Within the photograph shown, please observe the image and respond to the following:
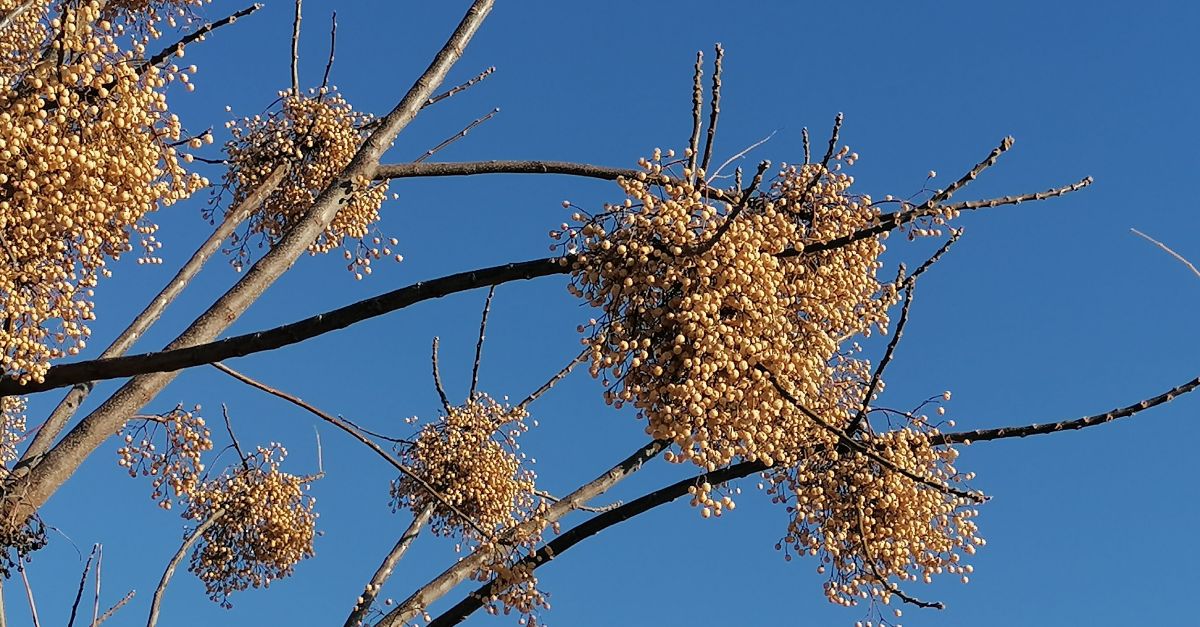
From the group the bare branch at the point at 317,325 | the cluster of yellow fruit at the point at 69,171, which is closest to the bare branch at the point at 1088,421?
the bare branch at the point at 317,325

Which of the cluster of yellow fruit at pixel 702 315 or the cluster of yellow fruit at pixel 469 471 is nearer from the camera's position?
the cluster of yellow fruit at pixel 702 315

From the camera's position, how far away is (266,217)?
23.3 ft

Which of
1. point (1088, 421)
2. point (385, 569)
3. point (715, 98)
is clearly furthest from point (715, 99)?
point (385, 569)

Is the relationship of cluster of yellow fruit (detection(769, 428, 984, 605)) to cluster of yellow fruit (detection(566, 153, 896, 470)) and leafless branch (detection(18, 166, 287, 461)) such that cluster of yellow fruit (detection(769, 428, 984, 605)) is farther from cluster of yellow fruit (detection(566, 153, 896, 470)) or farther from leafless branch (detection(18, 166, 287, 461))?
leafless branch (detection(18, 166, 287, 461))

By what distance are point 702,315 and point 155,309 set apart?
4136 mm

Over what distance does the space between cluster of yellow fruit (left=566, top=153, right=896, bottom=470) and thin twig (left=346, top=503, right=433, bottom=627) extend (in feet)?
12.6

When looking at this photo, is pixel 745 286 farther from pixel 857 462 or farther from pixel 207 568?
pixel 207 568

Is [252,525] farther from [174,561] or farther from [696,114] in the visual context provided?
[696,114]

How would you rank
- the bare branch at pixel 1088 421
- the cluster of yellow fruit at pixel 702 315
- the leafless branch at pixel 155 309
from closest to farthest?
the cluster of yellow fruit at pixel 702 315 → the bare branch at pixel 1088 421 → the leafless branch at pixel 155 309

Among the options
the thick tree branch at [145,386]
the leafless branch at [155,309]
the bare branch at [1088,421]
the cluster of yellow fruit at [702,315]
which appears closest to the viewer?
the cluster of yellow fruit at [702,315]

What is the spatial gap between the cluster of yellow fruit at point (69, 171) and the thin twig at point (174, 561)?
Result: 3139mm

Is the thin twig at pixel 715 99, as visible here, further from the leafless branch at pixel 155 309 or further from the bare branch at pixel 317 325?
the leafless branch at pixel 155 309

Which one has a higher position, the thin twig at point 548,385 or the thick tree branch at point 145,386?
the thin twig at point 548,385

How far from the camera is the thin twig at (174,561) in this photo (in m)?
7.24
